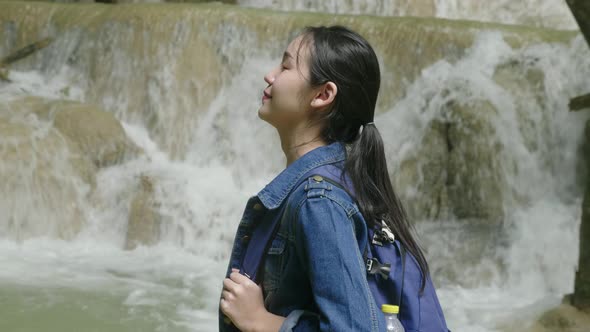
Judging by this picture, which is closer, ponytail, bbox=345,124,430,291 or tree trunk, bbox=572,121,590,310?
ponytail, bbox=345,124,430,291

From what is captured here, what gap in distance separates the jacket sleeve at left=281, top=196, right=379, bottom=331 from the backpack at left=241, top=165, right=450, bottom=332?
0.29ft

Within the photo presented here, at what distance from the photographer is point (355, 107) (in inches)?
74.4

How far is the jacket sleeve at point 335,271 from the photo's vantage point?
1585 millimetres

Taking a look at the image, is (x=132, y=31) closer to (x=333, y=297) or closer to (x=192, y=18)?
(x=192, y=18)

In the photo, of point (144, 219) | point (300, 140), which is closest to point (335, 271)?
point (300, 140)

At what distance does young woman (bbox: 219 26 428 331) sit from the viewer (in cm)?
160

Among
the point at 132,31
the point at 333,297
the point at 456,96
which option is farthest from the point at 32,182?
the point at 333,297

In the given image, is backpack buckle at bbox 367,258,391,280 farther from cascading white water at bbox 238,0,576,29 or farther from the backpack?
cascading white water at bbox 238,0,576,29

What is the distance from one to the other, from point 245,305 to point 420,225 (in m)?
5.87

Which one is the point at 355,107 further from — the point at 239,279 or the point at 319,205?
the point at 239,279

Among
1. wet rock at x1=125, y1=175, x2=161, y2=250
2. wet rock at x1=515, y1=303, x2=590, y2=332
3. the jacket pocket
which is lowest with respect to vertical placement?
wet rock at x1=515, y1=303, x2=590, y2=332

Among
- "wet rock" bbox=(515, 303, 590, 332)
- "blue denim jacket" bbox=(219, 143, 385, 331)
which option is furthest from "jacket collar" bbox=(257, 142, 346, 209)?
"wet rock" bbox=(515, 303, 590, 332)

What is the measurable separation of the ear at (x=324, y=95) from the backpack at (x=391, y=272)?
0.49 ft

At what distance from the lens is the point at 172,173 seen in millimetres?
8320
